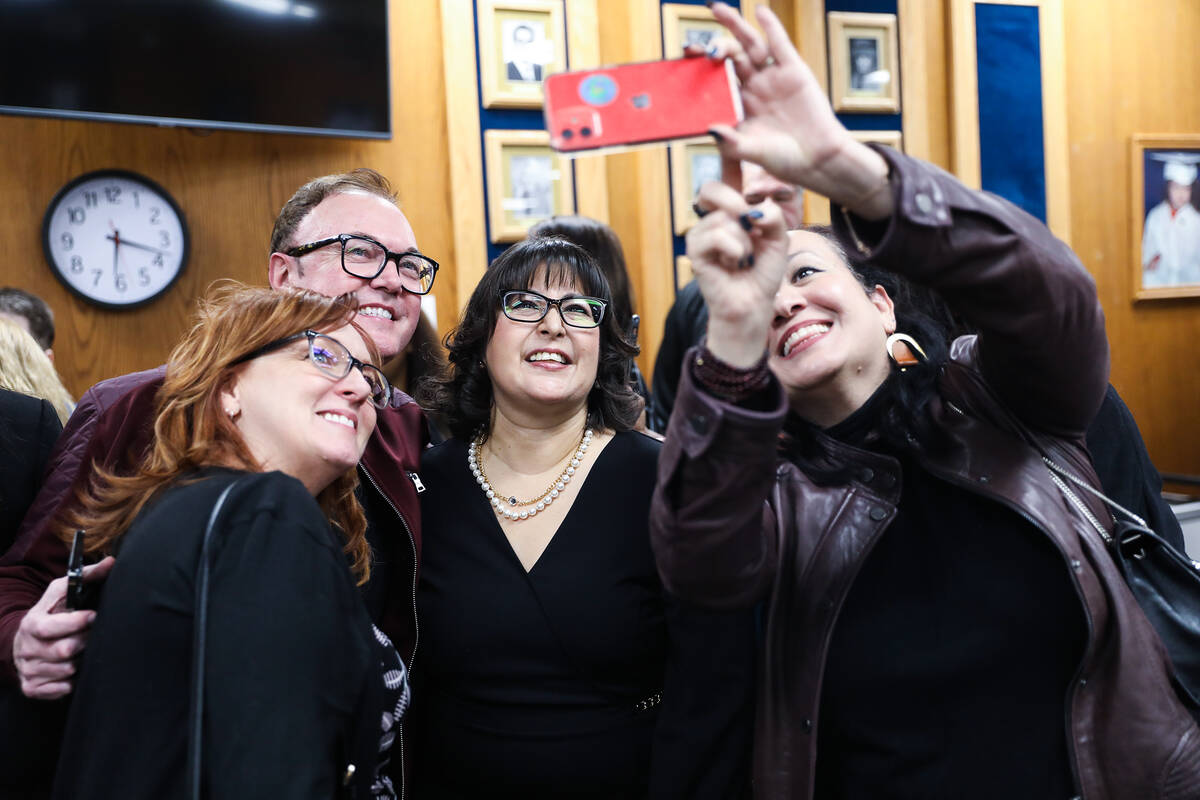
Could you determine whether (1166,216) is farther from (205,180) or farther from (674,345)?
(205,180)

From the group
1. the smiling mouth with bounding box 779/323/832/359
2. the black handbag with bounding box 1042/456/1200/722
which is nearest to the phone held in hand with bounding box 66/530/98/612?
the smiling mouth with bounding box 779/323/832/359

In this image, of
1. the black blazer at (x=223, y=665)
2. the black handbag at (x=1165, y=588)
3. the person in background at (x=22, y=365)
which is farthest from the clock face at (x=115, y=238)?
the black handbag at (x=1165, y=588)

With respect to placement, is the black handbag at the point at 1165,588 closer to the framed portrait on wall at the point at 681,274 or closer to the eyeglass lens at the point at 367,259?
the eyeglass lens at the point at 367,259

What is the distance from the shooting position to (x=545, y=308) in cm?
191

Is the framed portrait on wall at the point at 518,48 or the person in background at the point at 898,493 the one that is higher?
the framed portrait on wall at the point at 518,48

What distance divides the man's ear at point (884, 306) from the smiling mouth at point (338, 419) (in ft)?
2.86

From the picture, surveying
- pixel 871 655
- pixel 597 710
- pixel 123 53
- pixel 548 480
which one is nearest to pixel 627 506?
pixel 548 480

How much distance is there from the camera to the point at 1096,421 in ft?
5.57

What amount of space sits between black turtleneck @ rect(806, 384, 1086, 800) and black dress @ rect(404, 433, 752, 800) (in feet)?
0.77

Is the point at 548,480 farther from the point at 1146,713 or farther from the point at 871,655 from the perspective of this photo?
the point at 1146,713

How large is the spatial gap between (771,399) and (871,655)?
0.47 meters

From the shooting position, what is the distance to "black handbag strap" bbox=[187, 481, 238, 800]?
1.07 metres

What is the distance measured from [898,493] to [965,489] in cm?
9

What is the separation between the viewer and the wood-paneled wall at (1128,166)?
5113 mm
